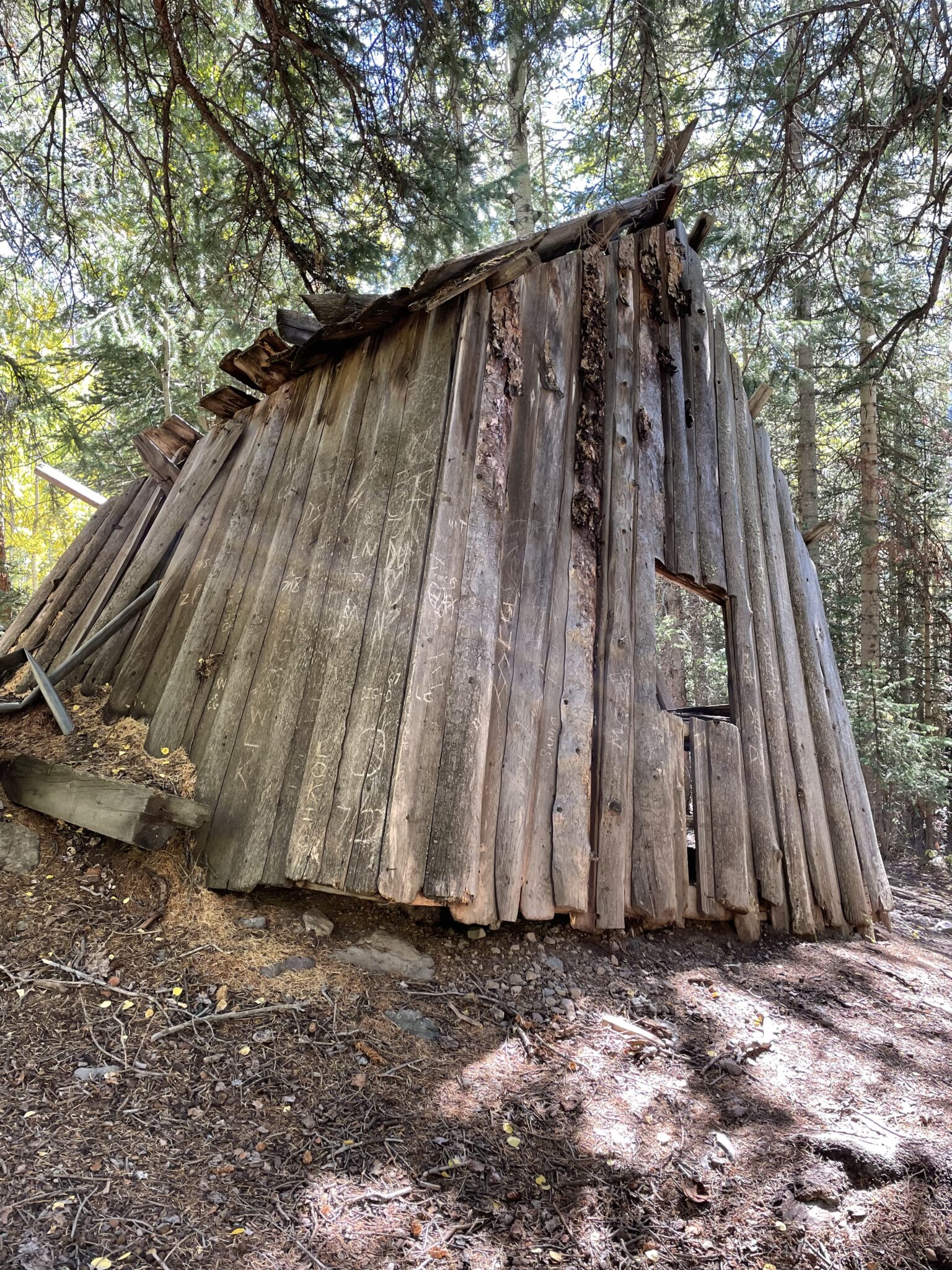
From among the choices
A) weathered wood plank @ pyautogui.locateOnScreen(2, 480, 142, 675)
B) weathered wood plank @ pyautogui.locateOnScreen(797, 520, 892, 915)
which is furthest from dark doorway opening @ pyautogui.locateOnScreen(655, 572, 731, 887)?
weathered wood plank @ pyautogui.locateOnScreen(2, 480, 142, 675)

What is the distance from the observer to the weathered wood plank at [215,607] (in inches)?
162

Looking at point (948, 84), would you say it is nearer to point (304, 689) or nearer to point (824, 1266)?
point (304, 689)

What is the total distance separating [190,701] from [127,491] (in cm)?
285

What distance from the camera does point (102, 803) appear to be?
3418 mm

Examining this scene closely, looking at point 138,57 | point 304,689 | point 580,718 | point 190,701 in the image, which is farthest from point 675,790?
point 138,57

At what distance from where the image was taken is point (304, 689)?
3.75 m

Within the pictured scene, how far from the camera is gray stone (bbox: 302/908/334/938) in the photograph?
3404mm

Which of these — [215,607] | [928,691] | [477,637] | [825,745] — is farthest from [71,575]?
[928,691]

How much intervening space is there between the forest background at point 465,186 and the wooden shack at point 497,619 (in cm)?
126

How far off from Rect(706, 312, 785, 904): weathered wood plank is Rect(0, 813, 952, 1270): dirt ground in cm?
77

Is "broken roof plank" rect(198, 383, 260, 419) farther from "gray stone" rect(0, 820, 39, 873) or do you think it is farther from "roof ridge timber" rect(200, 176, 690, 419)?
"gray stone" rect(0, 820, 39, 873)

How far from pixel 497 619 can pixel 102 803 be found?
204 cm

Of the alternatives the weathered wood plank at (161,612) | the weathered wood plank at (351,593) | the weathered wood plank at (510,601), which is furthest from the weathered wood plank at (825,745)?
the weathered wood plank at (161,612)

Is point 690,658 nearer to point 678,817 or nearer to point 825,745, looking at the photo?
point 825,745
